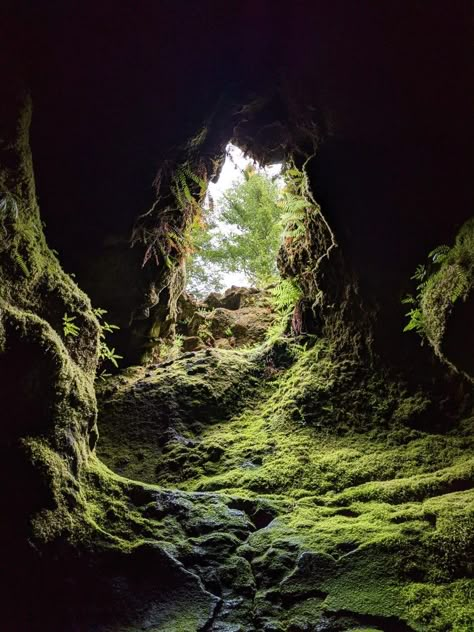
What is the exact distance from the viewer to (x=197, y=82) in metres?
5.32

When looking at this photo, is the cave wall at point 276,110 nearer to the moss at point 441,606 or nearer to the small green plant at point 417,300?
the small green plant at point 417,300

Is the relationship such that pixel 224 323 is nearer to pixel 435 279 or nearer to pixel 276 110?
pixel 276 110

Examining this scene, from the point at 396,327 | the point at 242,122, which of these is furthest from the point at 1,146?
the point at 396,327

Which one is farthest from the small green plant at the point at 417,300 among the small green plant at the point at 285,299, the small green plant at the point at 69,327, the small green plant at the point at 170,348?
the small green plant at the point at 170,348

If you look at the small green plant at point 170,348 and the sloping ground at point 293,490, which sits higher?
the small green plant at point 170,348

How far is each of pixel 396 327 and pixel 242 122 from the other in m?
3.95

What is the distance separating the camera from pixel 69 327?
453cm

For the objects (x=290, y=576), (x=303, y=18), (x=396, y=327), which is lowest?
(x=290, y=576)

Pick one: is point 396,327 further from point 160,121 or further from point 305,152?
point 160,121

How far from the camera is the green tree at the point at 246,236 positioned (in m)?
11.9

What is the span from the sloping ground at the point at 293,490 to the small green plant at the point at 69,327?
145 centimetres

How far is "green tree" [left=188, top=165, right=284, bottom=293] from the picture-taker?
11906 millimetres

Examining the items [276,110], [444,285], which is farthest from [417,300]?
[276,110]

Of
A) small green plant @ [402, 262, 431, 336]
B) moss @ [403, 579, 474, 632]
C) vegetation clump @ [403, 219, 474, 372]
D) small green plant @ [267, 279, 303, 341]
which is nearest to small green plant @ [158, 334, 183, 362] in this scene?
small green plant @ [267, 279, 303, 341]
